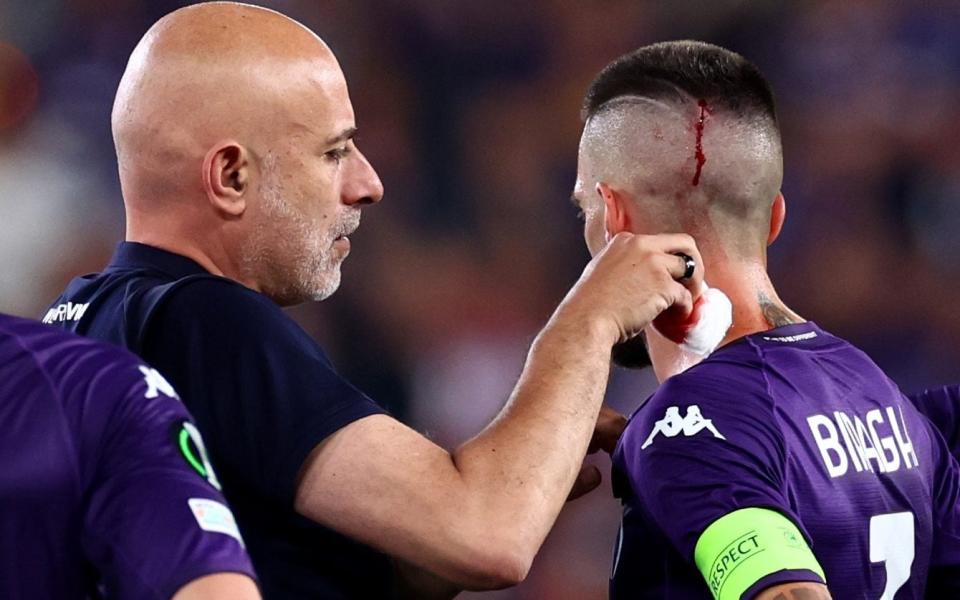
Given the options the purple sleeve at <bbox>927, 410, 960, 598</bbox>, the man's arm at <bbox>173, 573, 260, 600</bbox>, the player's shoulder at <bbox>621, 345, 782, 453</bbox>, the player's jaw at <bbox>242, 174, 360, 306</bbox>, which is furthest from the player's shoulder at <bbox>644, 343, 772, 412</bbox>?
the man's arm at <bbox>173, 573, 260, 600</bbox>

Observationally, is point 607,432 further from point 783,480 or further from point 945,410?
point 945,410

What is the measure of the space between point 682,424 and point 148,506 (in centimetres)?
120

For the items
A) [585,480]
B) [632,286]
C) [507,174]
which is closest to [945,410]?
[585,480]

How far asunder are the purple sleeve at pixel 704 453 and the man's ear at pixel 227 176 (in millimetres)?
861

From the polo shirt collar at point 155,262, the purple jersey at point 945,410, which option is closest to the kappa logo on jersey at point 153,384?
the polo shirt collar at point 155,262

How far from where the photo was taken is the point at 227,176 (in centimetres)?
255

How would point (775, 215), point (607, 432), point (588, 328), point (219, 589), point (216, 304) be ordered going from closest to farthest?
point (219, 589)
point (216, 304)
point (588, 328)
point (607, 432)
point (775, 215)

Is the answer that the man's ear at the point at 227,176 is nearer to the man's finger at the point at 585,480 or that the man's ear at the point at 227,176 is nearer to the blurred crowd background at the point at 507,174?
the man's finger at the point at 585,480

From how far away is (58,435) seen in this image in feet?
5.01

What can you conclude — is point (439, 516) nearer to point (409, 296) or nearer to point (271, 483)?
point (271, 483)

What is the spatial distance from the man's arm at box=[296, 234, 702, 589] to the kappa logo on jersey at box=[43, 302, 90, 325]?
0.62 metres

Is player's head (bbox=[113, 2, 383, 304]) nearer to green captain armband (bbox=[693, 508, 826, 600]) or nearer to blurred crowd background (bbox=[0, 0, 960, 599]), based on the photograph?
green captain armband (bbox=[693, 508, 826, 600])

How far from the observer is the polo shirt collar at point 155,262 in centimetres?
252

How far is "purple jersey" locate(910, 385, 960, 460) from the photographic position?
293 cm
